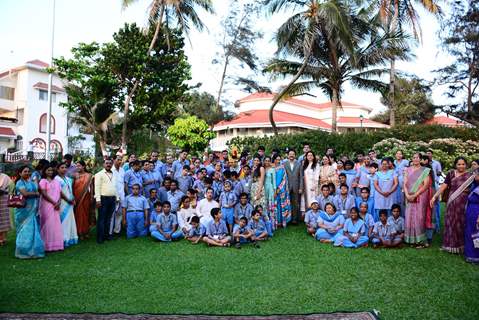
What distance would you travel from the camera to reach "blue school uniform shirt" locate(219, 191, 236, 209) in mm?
7809

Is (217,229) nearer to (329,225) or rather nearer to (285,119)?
(329,225)

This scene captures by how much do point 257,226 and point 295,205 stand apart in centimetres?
164

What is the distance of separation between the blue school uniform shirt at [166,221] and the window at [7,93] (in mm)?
31150

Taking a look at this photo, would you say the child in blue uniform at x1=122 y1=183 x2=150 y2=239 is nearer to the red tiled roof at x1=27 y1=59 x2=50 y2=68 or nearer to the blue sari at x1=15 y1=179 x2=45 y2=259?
the blue sari at x1=15 y1=179 x2=45 y2=259

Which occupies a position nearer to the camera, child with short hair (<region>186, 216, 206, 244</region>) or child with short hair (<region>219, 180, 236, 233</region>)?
child with short hair (<region>186, 216, 206, 244</region>)

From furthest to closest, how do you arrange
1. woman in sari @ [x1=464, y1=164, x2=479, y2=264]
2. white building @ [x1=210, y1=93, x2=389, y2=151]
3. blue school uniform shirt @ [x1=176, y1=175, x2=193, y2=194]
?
white building @ [x1=210, y1=93, x2=389, y2=151]
blue school uniform shirt @ [x1=176, y1=175, x2=193, y2=194]
woman in sari @ [x1=464, y1=164, x2=479, y2=264]

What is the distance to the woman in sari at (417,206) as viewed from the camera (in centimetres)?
698

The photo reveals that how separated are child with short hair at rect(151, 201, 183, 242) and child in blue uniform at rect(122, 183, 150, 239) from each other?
0.39 metres

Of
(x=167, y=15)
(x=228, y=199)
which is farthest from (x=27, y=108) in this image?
(x=228, y=199)

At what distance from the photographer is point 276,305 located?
14.7ft

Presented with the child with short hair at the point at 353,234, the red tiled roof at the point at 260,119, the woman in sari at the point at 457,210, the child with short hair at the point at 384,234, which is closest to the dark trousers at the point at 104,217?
the child with short hair at the point at 353,234

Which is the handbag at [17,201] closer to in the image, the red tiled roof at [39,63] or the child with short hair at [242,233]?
the child with short hair at [242,233]

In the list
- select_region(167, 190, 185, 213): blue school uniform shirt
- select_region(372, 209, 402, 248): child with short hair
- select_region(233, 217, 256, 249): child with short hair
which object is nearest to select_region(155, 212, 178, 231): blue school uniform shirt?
select_region(167, 190, 185, 213): blue school uniform shirt

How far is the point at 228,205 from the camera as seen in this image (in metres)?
7.79
